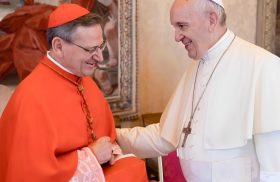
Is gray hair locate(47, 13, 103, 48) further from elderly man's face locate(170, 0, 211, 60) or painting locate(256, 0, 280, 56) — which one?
painting locate(256, 0, 280, 56)

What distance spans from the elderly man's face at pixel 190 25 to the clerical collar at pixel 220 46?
0.05 metres

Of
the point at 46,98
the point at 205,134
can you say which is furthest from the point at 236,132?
the point at 46,98

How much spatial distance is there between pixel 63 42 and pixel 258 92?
94 cm

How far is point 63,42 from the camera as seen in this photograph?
1966 mm

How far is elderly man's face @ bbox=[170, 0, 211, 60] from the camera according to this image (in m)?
2.04

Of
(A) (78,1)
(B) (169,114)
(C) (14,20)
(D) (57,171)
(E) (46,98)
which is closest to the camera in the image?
(D) (57,171)

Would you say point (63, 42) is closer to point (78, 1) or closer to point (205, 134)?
point (205, 134)

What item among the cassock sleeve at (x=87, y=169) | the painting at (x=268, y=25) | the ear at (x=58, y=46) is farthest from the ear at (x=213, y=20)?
the painting at (x=268, y=25)

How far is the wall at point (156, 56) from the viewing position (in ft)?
11.8

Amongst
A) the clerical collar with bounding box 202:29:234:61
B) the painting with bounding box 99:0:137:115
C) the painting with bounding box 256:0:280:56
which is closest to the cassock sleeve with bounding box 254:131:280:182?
the clerical collar with bounding box 202:29:234:61

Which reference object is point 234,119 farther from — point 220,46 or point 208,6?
point 208,6

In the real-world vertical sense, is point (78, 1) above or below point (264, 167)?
above

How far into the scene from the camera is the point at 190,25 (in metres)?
2.05

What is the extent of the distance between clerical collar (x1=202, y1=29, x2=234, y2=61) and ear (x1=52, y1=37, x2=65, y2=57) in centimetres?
74
